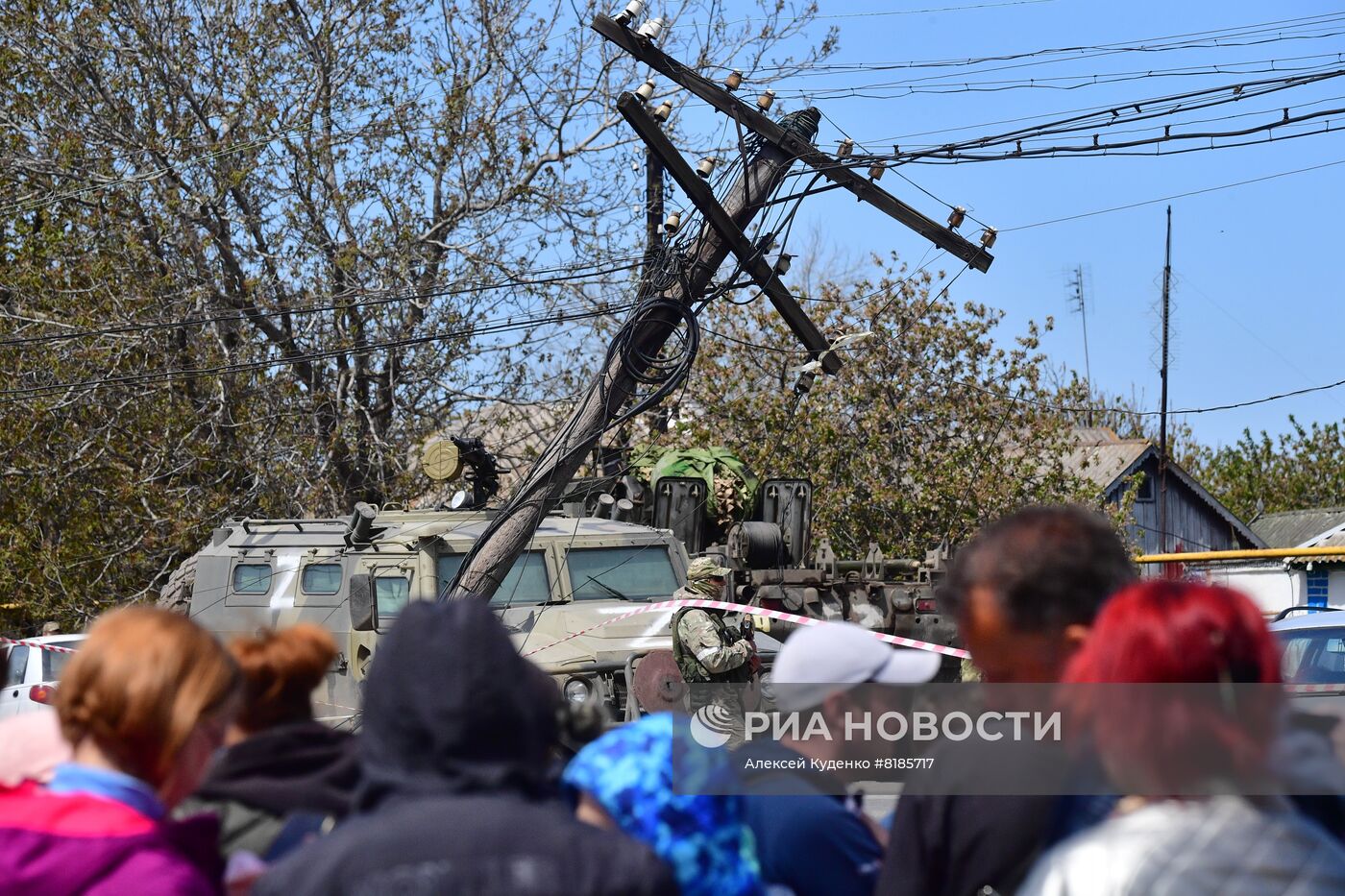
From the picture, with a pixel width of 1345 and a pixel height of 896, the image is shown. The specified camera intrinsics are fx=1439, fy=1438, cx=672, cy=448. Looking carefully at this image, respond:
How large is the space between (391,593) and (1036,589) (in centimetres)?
809

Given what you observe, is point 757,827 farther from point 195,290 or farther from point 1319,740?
point 195,290

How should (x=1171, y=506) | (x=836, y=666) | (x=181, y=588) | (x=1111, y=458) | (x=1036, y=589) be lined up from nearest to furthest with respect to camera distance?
(x=1036, y=589) < (x=836, y=666) < (x=181, y=588) < (x=1111, y=458) < (x=1171, y=506)

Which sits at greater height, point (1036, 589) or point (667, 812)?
point (1036, 589)

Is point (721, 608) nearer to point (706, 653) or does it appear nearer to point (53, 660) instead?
point (706, 653)

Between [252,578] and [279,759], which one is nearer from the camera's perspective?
[279,759]

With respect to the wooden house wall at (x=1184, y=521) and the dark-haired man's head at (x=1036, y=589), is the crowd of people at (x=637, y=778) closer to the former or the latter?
the dark-haired man's head at (x=1036, y=589)

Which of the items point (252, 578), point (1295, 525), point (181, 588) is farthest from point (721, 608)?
point (1295, 525)

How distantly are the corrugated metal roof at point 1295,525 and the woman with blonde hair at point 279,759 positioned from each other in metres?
36.4

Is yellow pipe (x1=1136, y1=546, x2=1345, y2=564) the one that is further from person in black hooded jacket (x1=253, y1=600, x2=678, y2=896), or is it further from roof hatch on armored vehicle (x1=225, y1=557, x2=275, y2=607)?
person in black hooded jacket (x1=253, y1=600, x2=678, y2=896)

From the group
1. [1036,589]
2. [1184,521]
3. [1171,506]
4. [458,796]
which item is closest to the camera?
[458,796]

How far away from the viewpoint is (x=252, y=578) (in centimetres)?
1138

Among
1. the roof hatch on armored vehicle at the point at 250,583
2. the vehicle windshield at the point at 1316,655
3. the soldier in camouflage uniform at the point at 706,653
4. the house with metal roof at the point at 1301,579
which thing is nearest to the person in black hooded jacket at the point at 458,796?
the soldier in camouflage uniform at the point at 706,653

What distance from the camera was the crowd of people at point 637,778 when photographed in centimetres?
217

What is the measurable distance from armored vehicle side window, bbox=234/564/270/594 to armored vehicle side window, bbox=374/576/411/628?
1.38 meters
